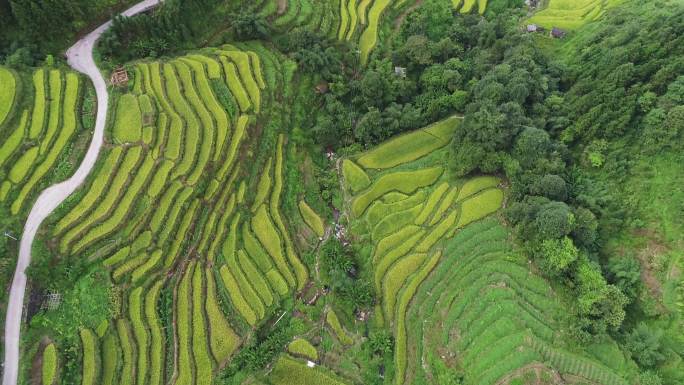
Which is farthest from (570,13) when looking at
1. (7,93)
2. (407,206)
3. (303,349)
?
(7,93)

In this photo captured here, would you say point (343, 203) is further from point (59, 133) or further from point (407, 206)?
point (59, 133)

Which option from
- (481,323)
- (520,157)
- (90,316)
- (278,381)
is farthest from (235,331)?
(520,157)

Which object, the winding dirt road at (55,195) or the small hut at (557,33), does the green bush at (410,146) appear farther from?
the winding dirt road at (55,195)

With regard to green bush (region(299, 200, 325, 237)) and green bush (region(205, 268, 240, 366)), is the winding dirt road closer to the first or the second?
green bush (region(205, 268, 240, 366))

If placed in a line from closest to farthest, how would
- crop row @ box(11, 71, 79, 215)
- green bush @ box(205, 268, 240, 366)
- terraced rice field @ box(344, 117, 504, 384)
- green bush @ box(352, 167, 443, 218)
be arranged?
1. green bush @ box(205, 268, 240, 366)
2. crop row @ box(11, 71, 79, 215)
3. terraced rice field @ box(344, 117, 504, 384)
4. green bush @ box(352, 167, 443, 218)

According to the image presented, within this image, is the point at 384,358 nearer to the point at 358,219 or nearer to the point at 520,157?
the point at 358,219

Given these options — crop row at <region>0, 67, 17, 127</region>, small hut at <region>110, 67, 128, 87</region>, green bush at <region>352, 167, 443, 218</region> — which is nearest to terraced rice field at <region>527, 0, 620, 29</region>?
green bush at <region>352, 167, 443, 218</region>

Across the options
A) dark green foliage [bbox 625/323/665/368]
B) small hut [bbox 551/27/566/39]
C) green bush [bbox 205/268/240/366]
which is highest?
small hut [bbox 551/27/566/39]
